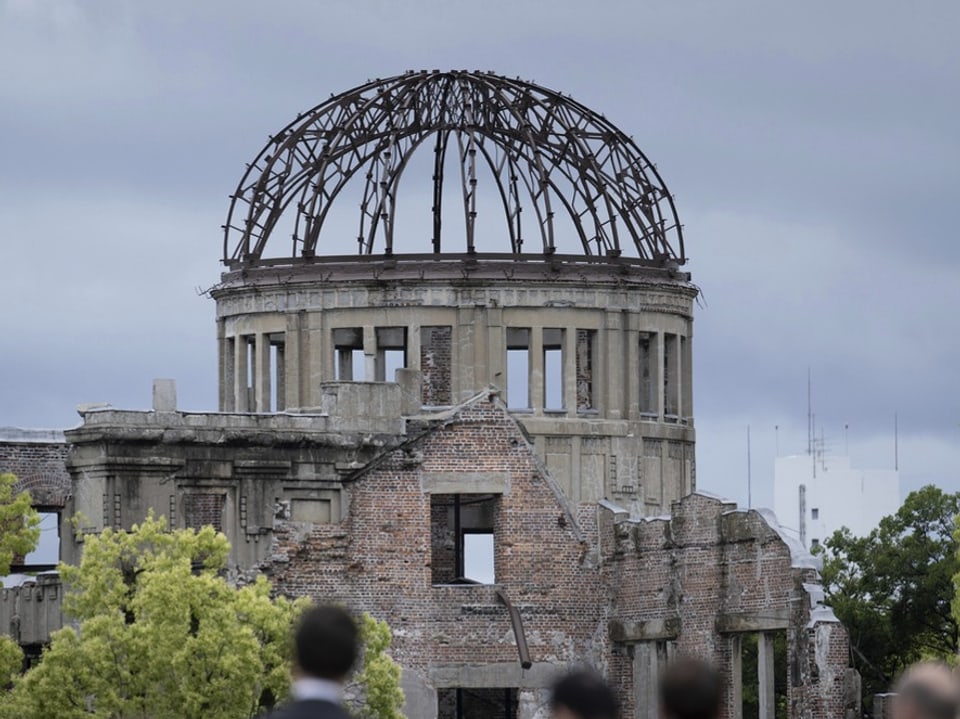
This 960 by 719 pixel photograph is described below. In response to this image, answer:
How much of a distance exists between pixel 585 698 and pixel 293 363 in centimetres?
4335

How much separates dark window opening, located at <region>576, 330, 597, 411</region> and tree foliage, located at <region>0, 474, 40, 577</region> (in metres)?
14.3

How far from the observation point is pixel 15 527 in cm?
4484

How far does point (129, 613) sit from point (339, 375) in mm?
16907

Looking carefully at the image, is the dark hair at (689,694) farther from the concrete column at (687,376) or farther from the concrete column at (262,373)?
the concrete column at (687,376)

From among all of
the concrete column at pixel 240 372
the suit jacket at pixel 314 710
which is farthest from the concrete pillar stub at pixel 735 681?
the suit jacket at pixel 314 710

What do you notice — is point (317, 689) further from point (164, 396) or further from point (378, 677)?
point (164, 396)

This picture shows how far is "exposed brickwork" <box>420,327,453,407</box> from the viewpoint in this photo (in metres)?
54.4

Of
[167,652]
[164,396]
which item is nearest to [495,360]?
[164,396]

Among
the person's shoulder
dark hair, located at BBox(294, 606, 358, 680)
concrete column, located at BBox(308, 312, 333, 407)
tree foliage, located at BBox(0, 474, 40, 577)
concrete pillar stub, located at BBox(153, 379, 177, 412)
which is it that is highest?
concrete column, located at BBox(308, 312, 333, 407)

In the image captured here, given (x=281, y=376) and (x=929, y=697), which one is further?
(x=281, y=376)

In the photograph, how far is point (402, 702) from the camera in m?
40.1

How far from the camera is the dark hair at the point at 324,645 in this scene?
1108 cm

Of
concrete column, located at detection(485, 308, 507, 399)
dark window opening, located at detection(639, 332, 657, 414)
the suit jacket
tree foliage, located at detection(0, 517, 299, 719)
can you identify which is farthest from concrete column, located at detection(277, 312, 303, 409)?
the suit jacket

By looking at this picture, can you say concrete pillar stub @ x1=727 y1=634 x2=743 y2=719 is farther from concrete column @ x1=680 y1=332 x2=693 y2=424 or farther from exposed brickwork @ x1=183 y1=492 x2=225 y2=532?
concrete column @ x1=680 y1=332 x2=693 y2=424
